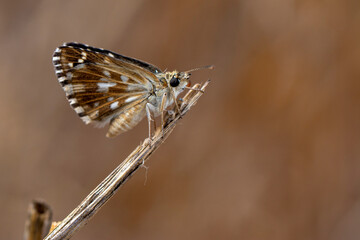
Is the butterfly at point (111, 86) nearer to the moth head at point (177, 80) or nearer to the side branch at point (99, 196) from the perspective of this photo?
the moth head at point (177, 80)

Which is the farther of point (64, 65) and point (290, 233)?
point (290, 233)

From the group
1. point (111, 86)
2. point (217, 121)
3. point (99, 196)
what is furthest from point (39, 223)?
point (217, 121)

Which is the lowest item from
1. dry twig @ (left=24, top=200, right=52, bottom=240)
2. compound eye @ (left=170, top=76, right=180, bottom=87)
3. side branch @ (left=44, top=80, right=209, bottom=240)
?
dry twig @ (left=24, top=200, right=52, bottom=240)

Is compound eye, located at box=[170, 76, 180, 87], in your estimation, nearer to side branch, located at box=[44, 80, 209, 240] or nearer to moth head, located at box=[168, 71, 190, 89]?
moth head, located at box=[168, 71, 190, 89]

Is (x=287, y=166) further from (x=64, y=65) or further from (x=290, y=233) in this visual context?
(x=64, y=65)

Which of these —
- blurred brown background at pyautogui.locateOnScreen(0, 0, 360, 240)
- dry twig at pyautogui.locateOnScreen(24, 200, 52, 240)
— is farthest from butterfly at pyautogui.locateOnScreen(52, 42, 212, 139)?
blurred brown background at pyautogui.locateOnScreen(0, 0, 360, 240)

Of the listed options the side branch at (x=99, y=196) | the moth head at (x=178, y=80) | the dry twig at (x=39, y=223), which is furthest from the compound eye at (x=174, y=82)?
the dry twig at (x=39, y=223)

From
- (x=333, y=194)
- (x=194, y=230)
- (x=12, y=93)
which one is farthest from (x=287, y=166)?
(x=12, y=93)
